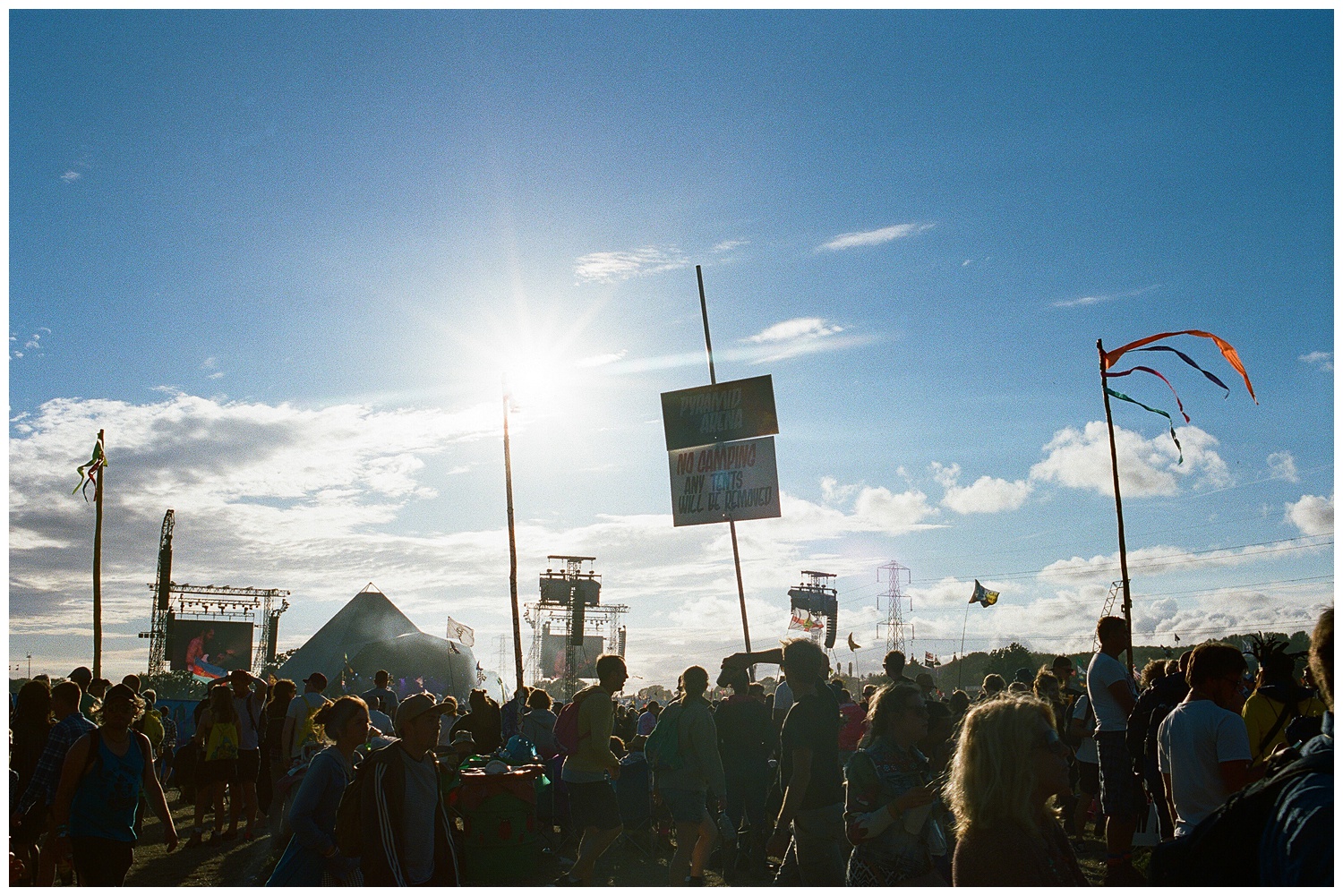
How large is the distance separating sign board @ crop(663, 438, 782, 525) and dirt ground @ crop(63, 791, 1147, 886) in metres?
3.80

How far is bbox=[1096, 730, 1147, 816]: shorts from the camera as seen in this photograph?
25.4ft

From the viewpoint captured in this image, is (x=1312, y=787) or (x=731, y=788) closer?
(x=1312, y=787)

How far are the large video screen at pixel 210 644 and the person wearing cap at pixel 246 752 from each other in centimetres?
4798

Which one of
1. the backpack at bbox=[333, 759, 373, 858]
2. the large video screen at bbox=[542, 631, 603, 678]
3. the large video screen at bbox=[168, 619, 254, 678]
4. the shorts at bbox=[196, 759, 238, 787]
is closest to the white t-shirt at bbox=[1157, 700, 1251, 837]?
the backpack at bbox=[333, 759, 373, 858]

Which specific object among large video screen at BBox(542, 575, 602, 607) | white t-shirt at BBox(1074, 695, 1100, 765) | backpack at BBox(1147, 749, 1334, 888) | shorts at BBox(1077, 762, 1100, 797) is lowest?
shorts at BBox(1077, 762, 1100, 797)

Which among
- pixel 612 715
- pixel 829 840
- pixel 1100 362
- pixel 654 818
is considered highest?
pixel 1100 362

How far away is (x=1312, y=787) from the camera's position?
7.68 ft

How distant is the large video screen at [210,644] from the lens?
56.4 meters

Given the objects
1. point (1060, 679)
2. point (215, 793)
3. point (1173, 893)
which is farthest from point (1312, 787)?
point (215, 793)

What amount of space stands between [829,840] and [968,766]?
2690mm

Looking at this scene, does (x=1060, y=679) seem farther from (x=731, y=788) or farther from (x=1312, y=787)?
(x=1312, y=787)

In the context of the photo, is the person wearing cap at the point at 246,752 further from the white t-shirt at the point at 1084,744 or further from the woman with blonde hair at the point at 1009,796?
the woman with blonde hair at the point at 1009,796

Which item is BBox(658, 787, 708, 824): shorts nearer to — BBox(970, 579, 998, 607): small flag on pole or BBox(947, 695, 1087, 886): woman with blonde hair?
BBox(947, 695, 1087, 886): woman with blonde hair

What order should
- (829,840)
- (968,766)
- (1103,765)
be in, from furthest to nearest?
(1103,765) < (829,840) < (968,766)
